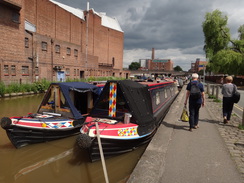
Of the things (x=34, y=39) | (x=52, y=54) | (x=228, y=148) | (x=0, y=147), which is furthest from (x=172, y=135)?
(x=52, y=54)

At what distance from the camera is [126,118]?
186 inches

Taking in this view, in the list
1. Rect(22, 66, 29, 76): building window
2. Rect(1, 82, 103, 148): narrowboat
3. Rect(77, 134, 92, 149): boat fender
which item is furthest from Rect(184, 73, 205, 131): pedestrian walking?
Rect(22, 66, 29, 76): building window

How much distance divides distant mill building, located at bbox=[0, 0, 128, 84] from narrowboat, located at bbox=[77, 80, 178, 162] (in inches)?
701

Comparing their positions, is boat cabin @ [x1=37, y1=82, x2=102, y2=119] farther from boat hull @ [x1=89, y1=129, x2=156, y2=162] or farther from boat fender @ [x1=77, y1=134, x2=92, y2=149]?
boat fender @ [x1=77, y1=134, x2=92, y2=149]

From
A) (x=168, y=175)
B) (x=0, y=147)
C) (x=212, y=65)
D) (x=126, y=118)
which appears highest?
(x=212, y=65)

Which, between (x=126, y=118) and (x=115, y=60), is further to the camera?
(x=115, y=60)

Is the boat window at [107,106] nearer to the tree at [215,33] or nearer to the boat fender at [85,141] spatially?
the boat fender at [85,141]

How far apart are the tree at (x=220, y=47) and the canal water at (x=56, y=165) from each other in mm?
25294

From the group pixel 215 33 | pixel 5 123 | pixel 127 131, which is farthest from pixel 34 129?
pixel 215 33

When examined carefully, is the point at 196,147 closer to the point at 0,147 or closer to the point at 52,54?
the point at 0,147

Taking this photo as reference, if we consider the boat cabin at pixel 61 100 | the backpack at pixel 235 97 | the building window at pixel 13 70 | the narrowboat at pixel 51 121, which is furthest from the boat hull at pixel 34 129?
the building window at pixel 13 70

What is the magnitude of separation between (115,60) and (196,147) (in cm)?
6038

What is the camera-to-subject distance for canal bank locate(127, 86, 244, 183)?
308 cm

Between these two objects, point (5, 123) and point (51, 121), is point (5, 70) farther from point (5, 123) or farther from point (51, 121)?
point (51, 121)
